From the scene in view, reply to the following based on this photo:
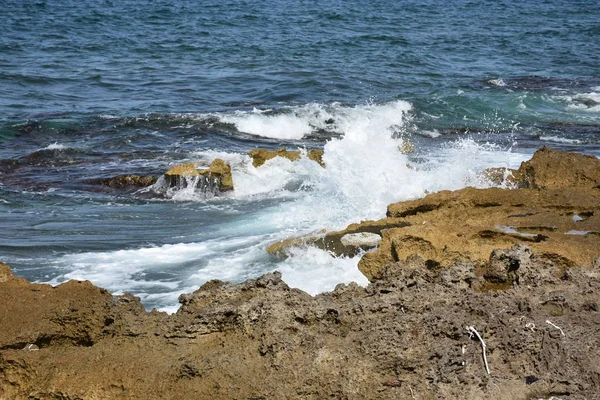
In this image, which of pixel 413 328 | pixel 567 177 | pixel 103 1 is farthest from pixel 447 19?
pixel 413 328

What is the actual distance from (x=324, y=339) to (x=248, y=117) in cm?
1207

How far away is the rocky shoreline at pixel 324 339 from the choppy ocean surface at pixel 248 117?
206 centimetres

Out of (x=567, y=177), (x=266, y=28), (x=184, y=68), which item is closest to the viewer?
(x=567, y=177)

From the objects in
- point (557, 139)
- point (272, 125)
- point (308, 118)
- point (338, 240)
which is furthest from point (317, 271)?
point (308, 118)

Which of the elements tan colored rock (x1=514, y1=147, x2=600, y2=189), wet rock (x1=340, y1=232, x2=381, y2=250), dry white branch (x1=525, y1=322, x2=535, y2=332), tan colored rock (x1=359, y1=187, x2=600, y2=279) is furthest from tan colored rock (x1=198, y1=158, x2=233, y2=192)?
dry white branch (x1=525, y1=322, x2=535, y2=332)

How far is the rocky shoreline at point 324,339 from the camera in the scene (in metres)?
3.80

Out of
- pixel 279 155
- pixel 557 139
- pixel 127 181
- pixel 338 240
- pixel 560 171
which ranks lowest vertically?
pixel 557 139

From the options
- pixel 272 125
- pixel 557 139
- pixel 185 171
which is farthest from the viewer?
pixel 272 125

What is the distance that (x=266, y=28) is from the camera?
2827 cm

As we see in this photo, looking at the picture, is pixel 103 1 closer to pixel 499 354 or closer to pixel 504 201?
pixel 504 201

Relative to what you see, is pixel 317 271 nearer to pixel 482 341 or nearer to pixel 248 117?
pixel 482 341

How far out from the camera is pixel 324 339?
13.1ft

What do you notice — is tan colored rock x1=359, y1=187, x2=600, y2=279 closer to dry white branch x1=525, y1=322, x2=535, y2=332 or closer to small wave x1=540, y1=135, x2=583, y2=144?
dry white branch x1=525, y1=322, x2=535, y2=332

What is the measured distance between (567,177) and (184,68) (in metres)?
15.4
